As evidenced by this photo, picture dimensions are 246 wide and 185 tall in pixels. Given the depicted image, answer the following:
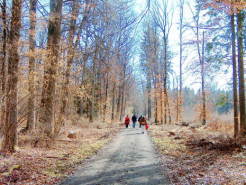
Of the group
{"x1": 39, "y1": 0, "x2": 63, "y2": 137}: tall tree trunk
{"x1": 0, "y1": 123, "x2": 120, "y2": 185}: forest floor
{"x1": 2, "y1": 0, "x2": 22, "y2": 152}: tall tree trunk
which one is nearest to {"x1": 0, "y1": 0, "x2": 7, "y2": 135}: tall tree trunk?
{"x1": 2, "y1": 0, "x2": 22, "y2": 152}: tall tree trunk

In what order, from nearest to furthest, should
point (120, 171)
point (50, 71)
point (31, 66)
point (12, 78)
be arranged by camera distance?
point (120, 171)
point (12, 78)
point (31, 66)
point (50, 71)

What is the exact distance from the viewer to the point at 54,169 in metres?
6.90

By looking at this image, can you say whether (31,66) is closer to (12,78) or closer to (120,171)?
(12,78)

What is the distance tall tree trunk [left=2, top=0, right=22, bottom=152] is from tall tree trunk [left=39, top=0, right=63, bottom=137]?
161 cm

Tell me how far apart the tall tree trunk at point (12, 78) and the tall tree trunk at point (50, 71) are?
5.27 ft

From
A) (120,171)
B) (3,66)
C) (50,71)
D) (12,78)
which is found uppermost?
(50,71)

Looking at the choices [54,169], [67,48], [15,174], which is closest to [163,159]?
[54,169]

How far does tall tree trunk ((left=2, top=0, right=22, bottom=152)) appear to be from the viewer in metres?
8.08

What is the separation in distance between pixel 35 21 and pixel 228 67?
12.5 metres

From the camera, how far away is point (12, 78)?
8.12m

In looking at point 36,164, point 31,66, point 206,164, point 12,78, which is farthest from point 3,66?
point 206,164

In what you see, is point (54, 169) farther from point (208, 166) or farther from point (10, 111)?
point (208, 166)

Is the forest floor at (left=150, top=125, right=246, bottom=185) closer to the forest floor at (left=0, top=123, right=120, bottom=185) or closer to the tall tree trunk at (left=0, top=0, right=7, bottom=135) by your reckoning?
the forest floor at (left=0, top=123, right=120, bottom=185)

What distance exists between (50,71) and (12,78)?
217 centimetres
